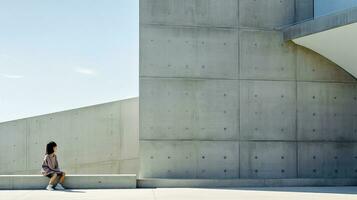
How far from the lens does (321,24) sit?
10.1 metres

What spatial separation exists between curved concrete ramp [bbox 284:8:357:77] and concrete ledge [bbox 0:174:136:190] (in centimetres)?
530

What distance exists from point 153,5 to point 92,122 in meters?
3.95

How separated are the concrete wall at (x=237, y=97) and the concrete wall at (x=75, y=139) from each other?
2.35 metres

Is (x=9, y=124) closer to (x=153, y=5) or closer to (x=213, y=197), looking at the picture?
(x=153, y=5)

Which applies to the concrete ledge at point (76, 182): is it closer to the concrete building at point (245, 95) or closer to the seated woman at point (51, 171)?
the seated woman at point (51, 171)

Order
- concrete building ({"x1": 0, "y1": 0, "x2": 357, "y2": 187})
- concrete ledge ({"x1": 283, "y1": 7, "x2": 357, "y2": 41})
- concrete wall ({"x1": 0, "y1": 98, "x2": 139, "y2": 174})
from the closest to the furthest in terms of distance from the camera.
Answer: concrete ledge ({"x1": 283, "y1": 7, "x2": 357, "y2": 41}) → concrete building ({"x1": 0, "y1": 0, "x2": 357, "y2": 187}) → concrete wall ({"x1": 0, "y1": 98, "x2": 139, "y2": 174})

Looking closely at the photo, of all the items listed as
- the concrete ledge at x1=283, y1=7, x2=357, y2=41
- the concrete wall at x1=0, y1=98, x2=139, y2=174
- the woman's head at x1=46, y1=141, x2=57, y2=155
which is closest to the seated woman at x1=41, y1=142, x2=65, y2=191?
the woman's head at x1=46, y1=141, x2=57, y2=155

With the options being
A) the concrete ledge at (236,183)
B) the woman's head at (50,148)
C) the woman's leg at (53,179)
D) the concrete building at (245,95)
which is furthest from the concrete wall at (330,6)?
the woman's leg at (53,179)

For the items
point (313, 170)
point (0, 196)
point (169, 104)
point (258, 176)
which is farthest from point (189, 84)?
point (0, 196)

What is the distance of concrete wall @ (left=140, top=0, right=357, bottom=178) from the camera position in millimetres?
10570

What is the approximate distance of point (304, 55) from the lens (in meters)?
11.2

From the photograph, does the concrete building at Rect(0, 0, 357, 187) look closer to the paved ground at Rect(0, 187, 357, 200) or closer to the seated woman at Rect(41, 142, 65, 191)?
the paved ground at Rect(0, 187, 357, 200)

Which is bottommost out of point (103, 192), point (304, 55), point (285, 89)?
point (103, 192)

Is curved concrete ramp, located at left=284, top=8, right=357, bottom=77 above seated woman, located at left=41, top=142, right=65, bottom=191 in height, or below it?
above
